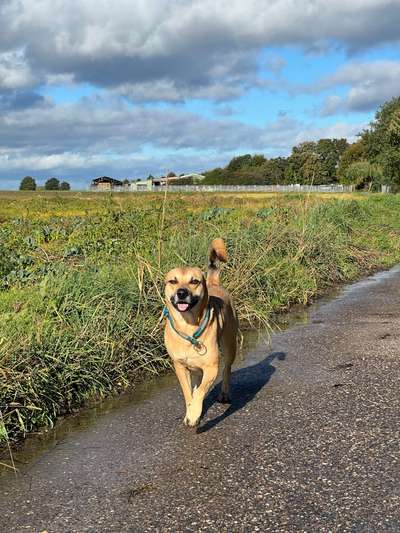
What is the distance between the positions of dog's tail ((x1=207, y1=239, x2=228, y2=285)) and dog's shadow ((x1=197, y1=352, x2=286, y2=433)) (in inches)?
42.7

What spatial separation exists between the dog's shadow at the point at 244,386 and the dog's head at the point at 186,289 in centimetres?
101

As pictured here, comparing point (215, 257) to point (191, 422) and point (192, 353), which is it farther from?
point (191, 422)

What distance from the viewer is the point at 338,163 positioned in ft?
428

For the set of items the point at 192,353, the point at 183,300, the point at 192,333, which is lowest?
the point at 192,353

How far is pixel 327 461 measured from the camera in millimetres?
4480

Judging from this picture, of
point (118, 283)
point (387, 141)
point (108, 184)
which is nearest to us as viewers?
point (118, 283)

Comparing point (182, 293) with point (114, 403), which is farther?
point (114, 403)

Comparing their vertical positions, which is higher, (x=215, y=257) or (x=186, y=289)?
(x=215, y=257)

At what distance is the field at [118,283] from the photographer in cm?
579

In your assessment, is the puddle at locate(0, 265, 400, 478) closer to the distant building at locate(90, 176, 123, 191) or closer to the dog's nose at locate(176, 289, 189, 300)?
the dog's nose at locate(176, 289, 189, 300)

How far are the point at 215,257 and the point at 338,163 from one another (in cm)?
12868

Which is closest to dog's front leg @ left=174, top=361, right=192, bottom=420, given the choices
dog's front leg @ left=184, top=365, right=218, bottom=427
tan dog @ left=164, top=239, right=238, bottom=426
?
tan dog @ left=164, top=239, right=238, bottom=426

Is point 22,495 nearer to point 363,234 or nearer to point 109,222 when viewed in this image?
point 109,222

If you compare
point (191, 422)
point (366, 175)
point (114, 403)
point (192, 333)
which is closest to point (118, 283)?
point (114, 403)
